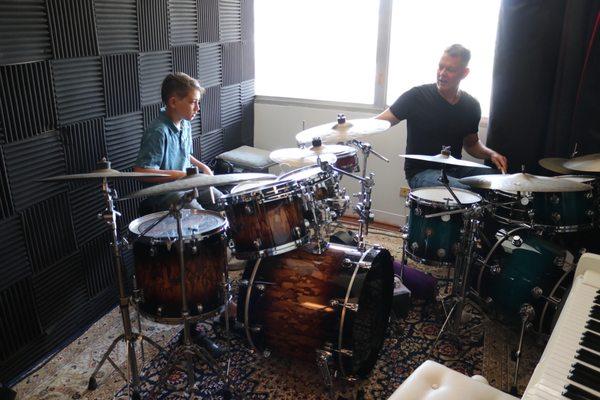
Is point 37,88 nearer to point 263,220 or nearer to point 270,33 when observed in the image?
point 263,220

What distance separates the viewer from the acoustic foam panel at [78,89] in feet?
8.13

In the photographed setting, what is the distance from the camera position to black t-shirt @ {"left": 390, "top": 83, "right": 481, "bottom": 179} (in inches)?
133

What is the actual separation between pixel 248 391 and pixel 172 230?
2.76ft

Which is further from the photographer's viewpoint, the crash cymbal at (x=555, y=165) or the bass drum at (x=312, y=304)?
the crash cymbal at (x=555, y=165)

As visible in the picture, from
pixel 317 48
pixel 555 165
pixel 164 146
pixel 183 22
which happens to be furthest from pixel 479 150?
pixel 183 22

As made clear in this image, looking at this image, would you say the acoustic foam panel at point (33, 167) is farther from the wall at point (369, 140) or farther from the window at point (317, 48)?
the window at point (317, 48)

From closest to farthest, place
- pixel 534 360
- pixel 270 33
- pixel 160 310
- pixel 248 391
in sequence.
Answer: pixel 160 310, pixel 248 391, pixel 534 360, pixel 270 33

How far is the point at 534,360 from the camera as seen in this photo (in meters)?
2.54

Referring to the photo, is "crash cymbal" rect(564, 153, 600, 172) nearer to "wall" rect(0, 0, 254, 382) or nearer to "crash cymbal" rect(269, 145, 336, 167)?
"crash cymbal" rect(269, 145, 336, 167)

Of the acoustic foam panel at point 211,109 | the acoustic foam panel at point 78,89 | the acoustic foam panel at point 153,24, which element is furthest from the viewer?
the acoustic foam panel at point 211,109

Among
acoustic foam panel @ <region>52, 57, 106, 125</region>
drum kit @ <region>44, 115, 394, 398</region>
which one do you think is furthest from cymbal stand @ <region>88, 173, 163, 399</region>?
acoustic foam panel @ <region>52, 57, 106, 125</region>

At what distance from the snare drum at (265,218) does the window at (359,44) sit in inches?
85.0

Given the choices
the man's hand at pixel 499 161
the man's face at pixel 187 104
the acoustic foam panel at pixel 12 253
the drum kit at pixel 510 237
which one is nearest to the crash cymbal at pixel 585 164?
the drum kit at pixel 510 237

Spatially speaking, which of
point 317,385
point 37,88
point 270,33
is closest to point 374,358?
point 317,385
